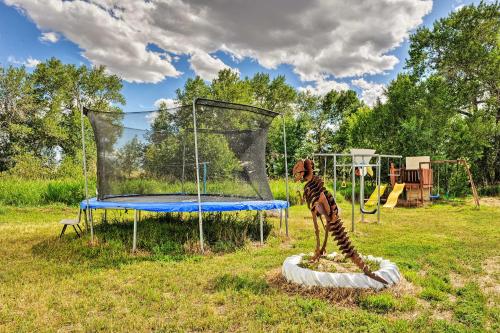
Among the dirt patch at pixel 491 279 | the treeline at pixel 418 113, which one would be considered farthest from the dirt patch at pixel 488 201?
the dirt patch at pixel 491 279

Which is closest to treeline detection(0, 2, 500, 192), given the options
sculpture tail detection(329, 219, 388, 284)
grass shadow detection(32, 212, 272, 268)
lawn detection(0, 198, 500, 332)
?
grass shadow detection(32, 212, 272, 268)

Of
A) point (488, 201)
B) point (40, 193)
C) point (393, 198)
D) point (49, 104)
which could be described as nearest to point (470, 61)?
point (488, 201)

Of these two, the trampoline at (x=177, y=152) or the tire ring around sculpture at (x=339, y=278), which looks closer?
the tire ring around sculpture at (x=339, y=278)

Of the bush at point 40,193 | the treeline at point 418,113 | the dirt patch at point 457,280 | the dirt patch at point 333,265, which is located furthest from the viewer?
the treeline at point 418,113

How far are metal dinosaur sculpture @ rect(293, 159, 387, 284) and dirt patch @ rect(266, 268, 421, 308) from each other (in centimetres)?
19

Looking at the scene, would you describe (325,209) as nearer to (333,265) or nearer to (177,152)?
(333,265)

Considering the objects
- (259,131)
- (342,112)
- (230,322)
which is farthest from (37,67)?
(230,322)

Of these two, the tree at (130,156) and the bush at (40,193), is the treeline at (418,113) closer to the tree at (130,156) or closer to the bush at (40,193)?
the bush at (40,193)

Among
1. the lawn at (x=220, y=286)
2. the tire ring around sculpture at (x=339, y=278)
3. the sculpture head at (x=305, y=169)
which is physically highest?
the sculpture head at (x=305, y=169)

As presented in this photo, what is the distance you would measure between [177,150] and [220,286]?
415 centimetres

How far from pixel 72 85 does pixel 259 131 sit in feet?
84.9

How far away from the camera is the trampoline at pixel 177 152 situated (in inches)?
273

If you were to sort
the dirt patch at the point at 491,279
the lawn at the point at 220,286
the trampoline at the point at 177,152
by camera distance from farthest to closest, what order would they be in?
the trampoline at the point at 177,152 → the dirt patch at the point at 491,279 → the lawn at the point at 220,286

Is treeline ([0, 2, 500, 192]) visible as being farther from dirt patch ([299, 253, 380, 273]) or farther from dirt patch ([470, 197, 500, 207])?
dirt patch ([299, 253, 380, 273])
